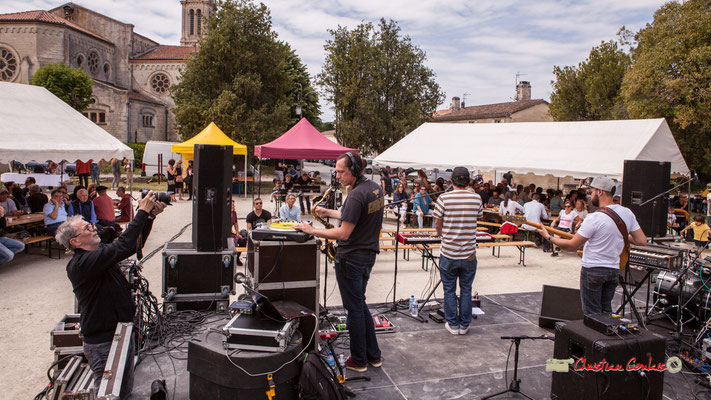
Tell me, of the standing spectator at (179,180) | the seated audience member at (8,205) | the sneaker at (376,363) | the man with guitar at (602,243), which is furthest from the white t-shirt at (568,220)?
the standing spectator at (179,180)

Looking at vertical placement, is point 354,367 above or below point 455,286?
below

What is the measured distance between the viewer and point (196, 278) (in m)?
4.43

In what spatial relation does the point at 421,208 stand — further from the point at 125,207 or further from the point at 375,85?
the point at 375,85

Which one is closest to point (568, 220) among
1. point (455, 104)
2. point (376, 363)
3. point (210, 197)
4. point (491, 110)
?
point (376, 363)

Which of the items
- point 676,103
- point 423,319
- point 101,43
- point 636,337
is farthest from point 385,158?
point 101,43

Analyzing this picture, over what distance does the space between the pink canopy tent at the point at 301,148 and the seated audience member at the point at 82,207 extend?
5547 mm

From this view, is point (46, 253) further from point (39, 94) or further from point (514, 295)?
point (514, 295)

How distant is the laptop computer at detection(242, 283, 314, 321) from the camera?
3.13 metres

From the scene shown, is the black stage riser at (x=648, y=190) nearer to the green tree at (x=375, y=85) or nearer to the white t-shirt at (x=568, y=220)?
the white t-shirt at (x=568, y=220)

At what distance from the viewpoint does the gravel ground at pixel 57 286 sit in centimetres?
431

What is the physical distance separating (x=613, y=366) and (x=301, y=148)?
1165cm

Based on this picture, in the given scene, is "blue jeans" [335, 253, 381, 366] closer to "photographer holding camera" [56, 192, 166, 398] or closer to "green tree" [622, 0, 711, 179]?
"photographer holding camera" [56, 192, 166, 398]

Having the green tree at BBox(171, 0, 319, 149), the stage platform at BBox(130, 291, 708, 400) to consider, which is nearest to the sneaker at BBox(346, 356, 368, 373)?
the stage platform at BBox(130, 291, 708, 400)

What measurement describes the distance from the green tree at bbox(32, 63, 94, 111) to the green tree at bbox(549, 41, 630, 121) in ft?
112
